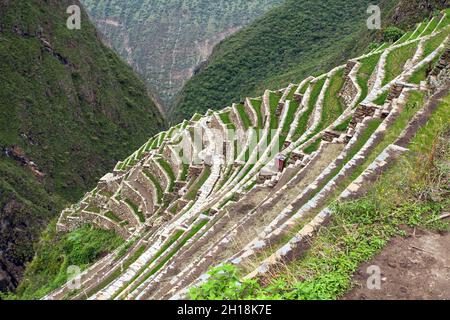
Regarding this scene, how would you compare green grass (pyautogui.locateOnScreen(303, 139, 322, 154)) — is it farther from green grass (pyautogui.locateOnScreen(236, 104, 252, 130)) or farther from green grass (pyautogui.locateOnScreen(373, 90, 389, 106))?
green grass (pyautogui.locateOnScreen(236, 104, 252, 130))

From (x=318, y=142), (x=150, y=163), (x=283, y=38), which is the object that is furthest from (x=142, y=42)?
(x=318, y=142)

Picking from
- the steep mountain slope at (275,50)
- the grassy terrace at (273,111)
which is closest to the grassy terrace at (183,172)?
the grassy terrace at (273,111)

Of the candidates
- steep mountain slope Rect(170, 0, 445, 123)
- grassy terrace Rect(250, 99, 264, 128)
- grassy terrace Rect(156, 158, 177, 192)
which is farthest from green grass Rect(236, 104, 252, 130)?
steep mountain slope Rect(170, 0, 445, 123)

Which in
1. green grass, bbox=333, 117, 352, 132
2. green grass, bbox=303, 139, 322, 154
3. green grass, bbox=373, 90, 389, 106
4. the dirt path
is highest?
green grass, bbox=373, 90, 389, 106

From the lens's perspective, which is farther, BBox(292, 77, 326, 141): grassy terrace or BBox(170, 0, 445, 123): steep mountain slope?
BBox(170, 0, 445, 123): steep mountain slope

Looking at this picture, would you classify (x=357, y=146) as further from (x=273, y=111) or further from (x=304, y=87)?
(x=304, y=87)

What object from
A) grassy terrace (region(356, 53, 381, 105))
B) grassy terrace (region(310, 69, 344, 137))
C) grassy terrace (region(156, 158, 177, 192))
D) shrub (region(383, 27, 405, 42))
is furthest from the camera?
shrub (region(383, 27, 405, 42))

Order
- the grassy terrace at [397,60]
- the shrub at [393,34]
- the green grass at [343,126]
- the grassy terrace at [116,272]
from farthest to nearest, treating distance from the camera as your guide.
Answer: the shrub at [393,34] < the grassy terrace at [397,60] < the grassy terrace at [116,272] < the green grass at [343,126]

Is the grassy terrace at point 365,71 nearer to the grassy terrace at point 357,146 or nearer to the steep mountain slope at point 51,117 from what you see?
the grassy terrace at point 357,146
